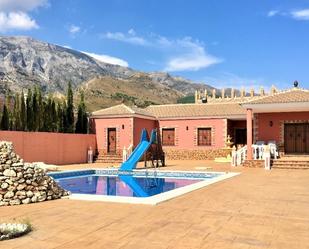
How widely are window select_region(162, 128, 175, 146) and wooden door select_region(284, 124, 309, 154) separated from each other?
8.52 m

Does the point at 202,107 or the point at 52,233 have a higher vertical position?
the point at 202,107

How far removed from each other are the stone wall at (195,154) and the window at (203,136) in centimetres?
57

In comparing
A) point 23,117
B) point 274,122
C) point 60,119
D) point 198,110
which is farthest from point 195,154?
point 23,117

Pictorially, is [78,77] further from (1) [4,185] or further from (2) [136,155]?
(1) [4,185]

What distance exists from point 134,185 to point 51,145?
387 inches

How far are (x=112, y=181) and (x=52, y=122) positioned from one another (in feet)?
36.0

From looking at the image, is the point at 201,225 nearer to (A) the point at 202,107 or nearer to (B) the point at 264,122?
(B) the point at 264,122

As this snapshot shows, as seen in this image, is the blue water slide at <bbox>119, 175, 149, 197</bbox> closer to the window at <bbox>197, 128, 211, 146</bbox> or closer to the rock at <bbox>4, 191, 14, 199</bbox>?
the rock at <bbox>4, 191, 14, 199</bbox>

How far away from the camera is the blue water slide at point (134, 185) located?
1239 centimetres

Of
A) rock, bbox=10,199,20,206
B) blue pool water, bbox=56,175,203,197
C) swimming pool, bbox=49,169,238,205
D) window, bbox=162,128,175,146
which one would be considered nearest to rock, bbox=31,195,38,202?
rock, bbox=10,199,20,206

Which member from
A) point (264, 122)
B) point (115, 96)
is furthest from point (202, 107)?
point (115, 96)

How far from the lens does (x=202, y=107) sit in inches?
1136

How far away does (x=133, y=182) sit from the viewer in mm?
15484

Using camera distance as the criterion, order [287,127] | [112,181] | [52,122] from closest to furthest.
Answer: [112,181], [287,127], [52,122]
